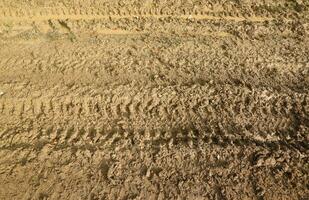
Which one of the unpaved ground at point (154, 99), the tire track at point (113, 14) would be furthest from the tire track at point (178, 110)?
the tire track at point (113, 14)

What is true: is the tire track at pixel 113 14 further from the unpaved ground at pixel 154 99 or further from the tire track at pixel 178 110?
the tire track at pixel 178 110

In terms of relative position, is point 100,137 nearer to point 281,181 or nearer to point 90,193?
point 90,193

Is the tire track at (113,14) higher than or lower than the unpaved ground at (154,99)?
higher

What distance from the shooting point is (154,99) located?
3.85 meters

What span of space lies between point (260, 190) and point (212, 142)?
25.7 inches

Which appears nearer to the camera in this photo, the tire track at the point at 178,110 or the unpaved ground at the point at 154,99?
the unpaved ground at the point at 154,99

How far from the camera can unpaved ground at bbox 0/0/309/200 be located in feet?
10.3

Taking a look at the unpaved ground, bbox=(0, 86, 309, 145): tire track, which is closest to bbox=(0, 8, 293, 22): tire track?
the unpaved ground

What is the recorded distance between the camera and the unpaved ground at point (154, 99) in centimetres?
313

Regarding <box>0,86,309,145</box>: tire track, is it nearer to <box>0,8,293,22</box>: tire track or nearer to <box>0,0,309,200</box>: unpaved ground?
<box>0,0,309,200</box>: unpaved ground

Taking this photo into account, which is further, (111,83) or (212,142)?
(111,83)

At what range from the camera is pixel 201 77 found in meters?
4.15

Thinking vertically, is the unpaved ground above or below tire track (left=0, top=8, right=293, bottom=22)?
below

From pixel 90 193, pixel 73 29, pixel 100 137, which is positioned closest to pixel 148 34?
pixel 73 29
